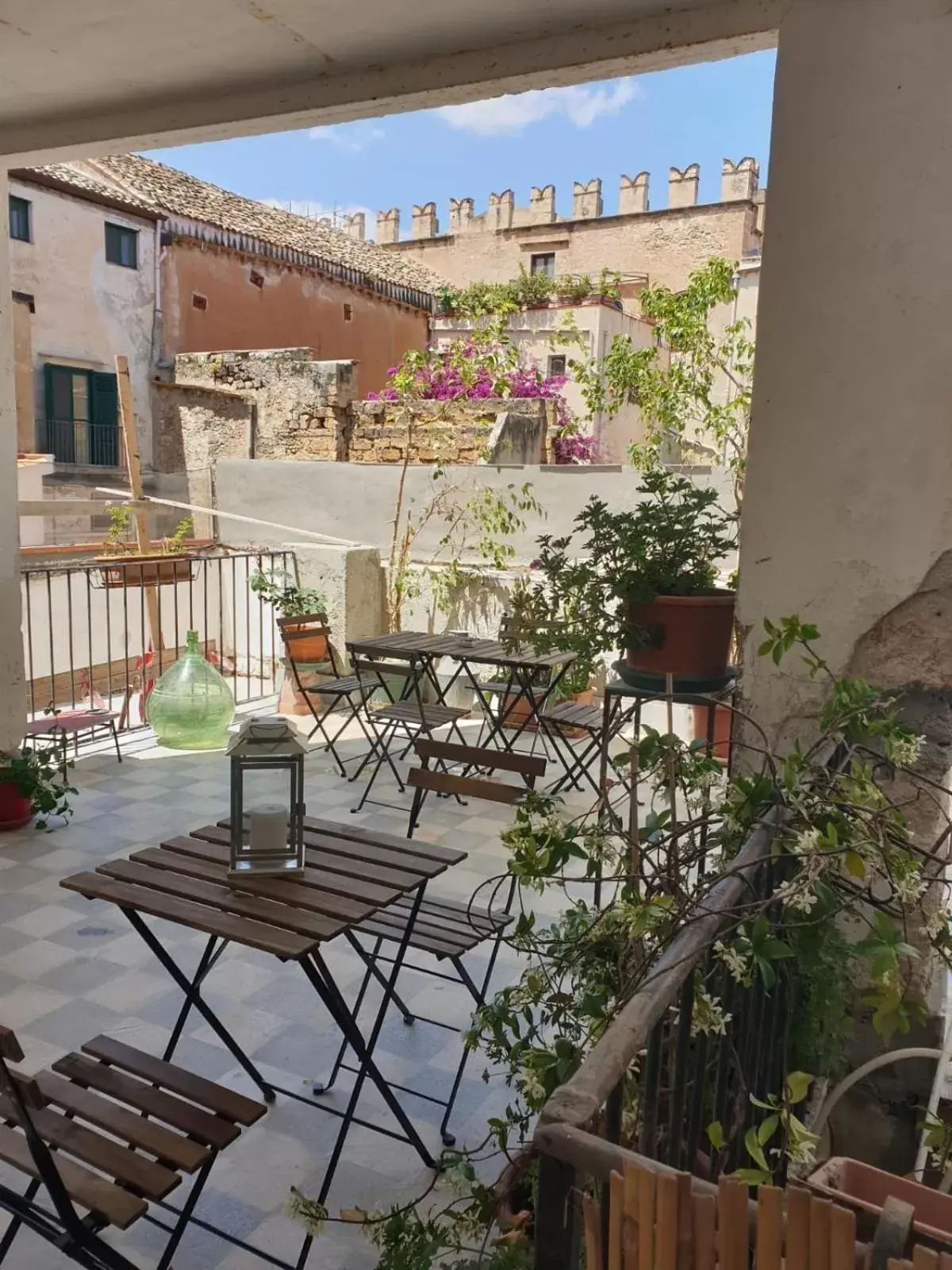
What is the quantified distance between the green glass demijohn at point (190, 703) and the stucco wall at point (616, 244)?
55.1 ft

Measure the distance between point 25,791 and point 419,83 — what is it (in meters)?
3.40

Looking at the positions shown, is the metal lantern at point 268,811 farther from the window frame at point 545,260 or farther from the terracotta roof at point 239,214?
the window frame at point 545,260

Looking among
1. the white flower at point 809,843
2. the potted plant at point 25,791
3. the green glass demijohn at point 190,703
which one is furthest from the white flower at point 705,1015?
the green glass demijohn at point 190,703

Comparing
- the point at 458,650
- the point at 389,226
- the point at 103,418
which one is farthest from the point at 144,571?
the point at 389,226

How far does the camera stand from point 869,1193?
4.90 ft

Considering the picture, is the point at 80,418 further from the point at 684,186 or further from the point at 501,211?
the point at 684,186

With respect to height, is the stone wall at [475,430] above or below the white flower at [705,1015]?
above

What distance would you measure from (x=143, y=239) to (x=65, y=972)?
41.8 feet

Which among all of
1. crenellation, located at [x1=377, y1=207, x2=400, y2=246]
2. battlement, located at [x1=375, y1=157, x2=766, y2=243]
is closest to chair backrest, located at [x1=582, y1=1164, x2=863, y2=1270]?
battlement, located at [x1=375, y1=157, x2=766, y2=243]

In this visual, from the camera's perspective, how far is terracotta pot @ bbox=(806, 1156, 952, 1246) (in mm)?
1244

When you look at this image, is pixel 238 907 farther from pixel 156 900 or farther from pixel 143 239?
pixel 143 239

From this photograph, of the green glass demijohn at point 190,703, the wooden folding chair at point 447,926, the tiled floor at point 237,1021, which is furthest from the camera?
the green glass demijohn at point 190,703

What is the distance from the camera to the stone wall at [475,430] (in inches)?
337

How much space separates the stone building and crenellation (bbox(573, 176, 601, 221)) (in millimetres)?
18
